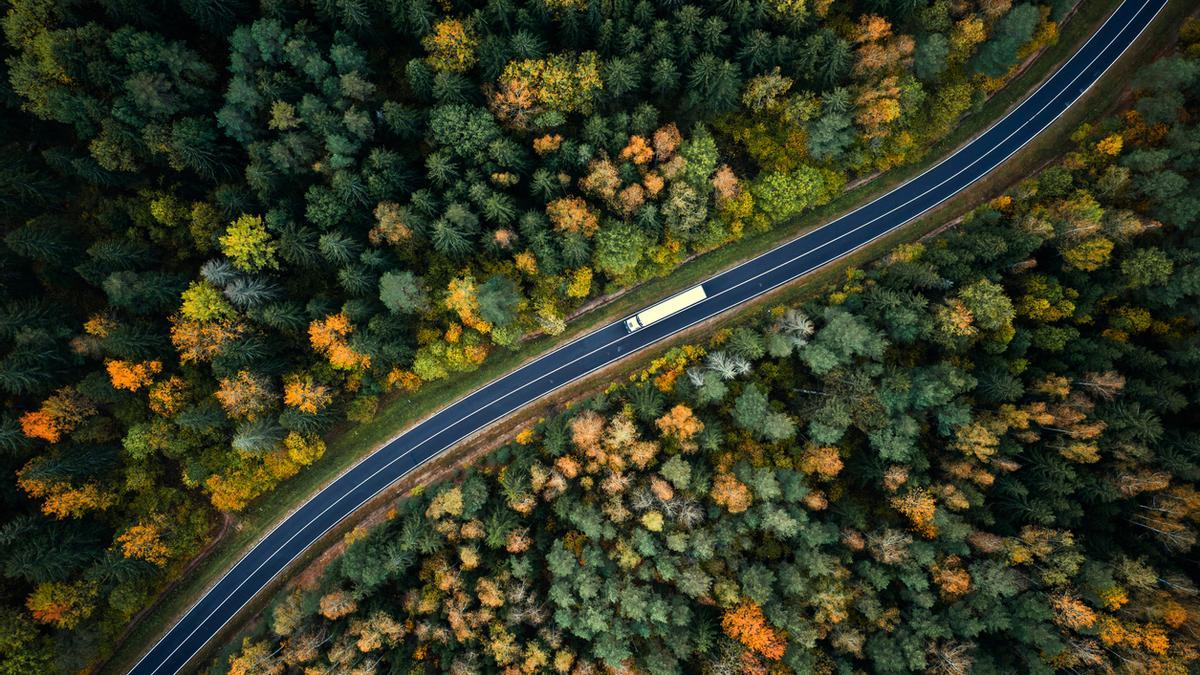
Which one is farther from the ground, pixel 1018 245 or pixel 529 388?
pixel 529 388

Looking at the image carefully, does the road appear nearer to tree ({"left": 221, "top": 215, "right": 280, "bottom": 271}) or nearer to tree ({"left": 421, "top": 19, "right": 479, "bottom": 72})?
tree ({"left": 221, "top": 215, "right": 280, "bottom": 271})

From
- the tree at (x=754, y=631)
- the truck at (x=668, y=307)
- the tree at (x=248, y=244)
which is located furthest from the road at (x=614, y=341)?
the tree at (x=754, y=631)

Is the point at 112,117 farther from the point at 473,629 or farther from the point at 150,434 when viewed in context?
the point at 473,629

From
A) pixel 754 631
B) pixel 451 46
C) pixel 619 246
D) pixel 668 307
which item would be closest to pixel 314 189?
pixel 451 46

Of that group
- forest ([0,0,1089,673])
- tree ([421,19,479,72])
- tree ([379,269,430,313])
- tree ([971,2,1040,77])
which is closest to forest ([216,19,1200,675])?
tree ([971,2,1040,77])

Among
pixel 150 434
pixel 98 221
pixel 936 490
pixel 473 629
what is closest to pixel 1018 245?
pixel 936 490

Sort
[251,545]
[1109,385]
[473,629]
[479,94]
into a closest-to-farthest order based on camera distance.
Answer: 1. [1109,385]
2. [473,629]
3. [479,94]
4. [251,545]

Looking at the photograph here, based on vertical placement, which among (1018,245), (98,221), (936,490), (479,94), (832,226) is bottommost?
(936,490)
